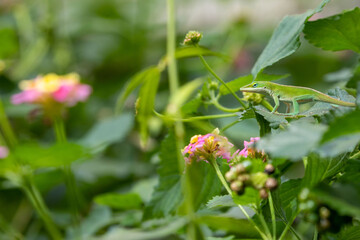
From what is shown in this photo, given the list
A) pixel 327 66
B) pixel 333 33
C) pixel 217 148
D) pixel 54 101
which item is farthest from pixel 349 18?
pixel 327 66

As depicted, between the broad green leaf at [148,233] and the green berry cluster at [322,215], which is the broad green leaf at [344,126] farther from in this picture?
the broad green leaf at [148,233]

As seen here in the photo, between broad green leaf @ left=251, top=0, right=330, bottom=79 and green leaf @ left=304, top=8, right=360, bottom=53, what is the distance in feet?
0.04

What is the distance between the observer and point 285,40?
0.33 m

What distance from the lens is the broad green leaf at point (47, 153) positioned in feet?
1.73

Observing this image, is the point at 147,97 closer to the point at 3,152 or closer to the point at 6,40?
the point at 3,152

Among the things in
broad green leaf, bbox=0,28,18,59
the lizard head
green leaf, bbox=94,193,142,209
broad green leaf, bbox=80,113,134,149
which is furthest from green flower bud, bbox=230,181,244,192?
broad green leaf, bbox=0,28,18,59

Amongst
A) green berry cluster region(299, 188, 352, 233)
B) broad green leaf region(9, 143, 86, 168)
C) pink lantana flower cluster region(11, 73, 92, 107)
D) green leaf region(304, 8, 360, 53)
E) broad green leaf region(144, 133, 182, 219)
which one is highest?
pink lantana flower cluster region(11, 73, 92, 107)

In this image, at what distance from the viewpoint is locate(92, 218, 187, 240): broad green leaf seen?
1.31ft

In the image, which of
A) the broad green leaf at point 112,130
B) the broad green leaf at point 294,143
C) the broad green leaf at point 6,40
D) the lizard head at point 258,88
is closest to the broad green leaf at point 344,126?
the broad green leaf at point 294,143

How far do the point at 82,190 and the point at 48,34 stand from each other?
543 mm

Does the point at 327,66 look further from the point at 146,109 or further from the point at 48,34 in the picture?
the point at 146,109

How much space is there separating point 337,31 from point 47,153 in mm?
349

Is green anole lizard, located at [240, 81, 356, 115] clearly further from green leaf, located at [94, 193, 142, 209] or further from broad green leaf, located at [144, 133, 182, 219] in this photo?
green leaf, located at [94, 193, 142, 209]

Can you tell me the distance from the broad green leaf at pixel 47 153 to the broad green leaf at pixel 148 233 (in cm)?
10
